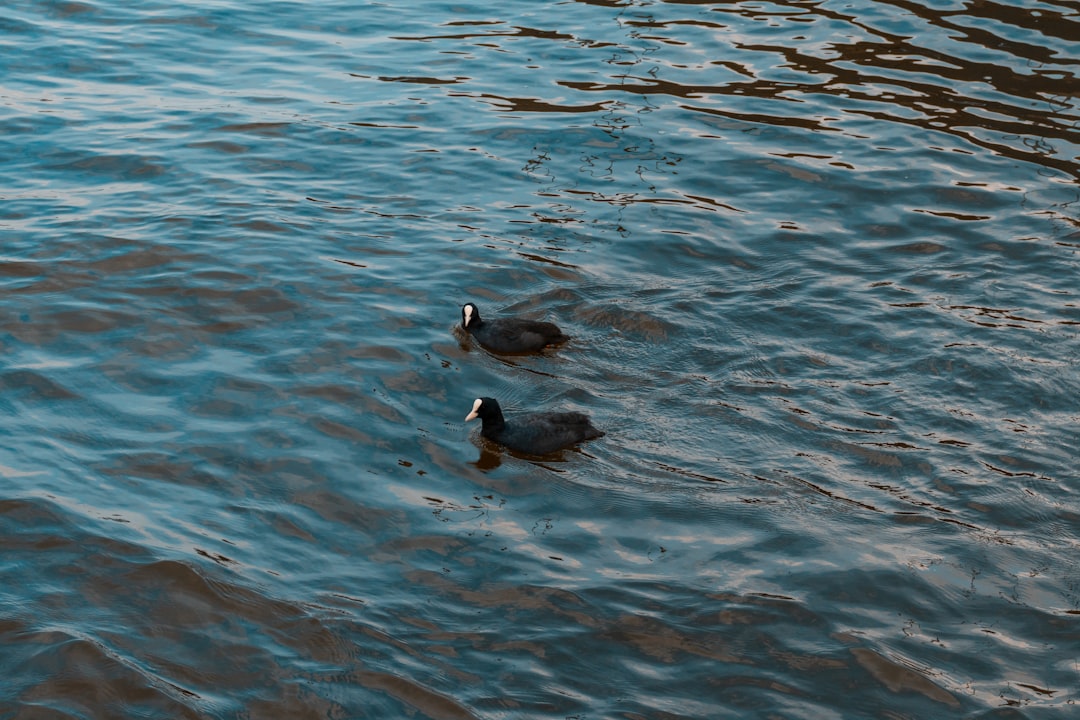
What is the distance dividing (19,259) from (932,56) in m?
13.1

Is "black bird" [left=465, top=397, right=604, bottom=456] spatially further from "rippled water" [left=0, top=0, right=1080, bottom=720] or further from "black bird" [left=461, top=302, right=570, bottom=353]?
"black bird" [left=461, top=302, right=570, bottom=353]

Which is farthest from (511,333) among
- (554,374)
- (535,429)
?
(535,429)

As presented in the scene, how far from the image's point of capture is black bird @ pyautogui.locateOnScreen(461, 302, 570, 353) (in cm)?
1135

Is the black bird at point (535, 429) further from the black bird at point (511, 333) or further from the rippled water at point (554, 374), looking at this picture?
the black bird at point (511, 333)

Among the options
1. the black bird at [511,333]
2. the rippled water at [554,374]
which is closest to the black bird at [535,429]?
the rippled water at [554,374]

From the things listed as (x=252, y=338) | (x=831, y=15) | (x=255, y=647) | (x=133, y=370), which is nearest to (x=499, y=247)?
(x=252, y=338)

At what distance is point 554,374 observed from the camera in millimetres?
11352

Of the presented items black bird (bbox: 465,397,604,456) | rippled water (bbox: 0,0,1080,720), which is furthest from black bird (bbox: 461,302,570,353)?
black bird (bbox: 465,397,604,456)

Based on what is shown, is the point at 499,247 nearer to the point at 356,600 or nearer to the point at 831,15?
the point at 356,600

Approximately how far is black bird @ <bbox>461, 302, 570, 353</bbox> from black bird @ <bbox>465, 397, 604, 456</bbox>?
1.16 meters

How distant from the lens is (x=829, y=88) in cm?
1756

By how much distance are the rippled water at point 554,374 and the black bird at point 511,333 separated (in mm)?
169

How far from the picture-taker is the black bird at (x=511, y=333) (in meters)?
11.4

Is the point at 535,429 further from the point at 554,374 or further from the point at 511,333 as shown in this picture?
the point at 511,333
